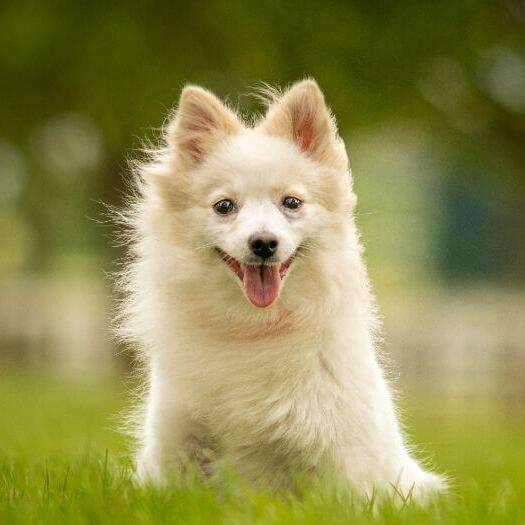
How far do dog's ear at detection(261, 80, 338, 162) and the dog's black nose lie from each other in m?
0.76

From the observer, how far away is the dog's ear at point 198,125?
5348mm

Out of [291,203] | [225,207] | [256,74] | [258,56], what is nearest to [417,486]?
[291,203]

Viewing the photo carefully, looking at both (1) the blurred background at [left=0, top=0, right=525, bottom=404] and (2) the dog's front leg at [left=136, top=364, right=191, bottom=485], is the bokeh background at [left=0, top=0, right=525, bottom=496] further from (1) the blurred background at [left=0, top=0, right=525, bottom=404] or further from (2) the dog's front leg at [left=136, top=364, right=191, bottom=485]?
(2) the dog's front leg at [left=136, top=364, right=191, bottom=485]

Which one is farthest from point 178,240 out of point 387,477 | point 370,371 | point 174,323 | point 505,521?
point 505,521

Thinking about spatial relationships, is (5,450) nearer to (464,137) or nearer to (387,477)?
(387,477)

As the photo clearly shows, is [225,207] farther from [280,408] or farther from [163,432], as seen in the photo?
[163,432]

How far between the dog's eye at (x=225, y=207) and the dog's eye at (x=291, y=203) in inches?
9.8

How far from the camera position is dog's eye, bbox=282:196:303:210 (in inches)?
200

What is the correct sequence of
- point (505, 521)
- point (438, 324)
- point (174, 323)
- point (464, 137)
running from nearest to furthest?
point (505, 521) < point (174, 323) < point (464, 137) < point (438, 324)

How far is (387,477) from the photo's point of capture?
505 centimetres

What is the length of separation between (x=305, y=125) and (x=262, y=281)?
0.92m

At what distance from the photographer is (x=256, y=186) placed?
198 inches

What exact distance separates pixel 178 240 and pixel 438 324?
72.4 ft

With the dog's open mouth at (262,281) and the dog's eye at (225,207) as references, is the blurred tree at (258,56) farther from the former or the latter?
the dog's open mouth at (262,281)
